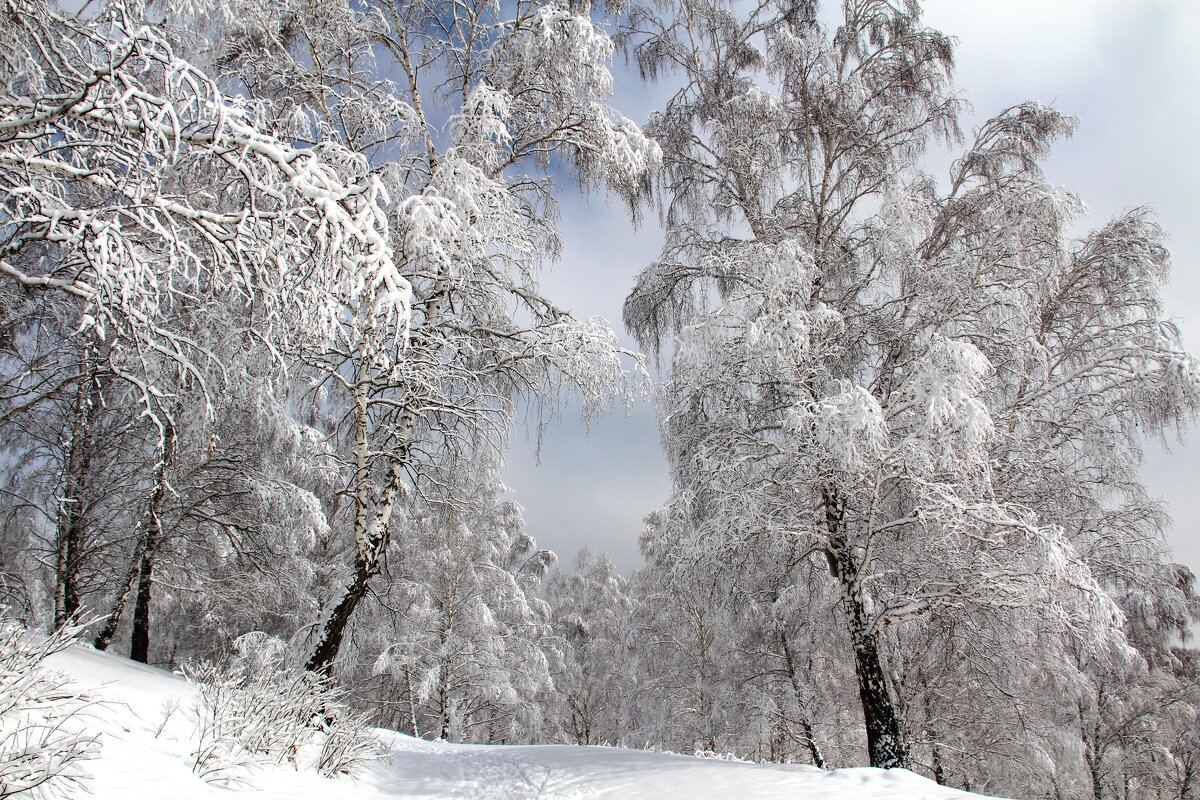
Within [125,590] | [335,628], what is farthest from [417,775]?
[125,590]

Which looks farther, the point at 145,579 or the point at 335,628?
the point at 145,579

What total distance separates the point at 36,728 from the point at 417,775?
3.82m

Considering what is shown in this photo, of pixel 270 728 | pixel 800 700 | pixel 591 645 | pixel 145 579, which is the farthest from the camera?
pixel 591 645

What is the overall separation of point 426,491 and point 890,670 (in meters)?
8.31

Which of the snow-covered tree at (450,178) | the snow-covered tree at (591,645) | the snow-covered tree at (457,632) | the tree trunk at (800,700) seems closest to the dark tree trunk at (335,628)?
the snow-covered tree at (450,178)

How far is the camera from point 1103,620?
5.72 metres

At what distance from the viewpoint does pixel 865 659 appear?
688 centimetres

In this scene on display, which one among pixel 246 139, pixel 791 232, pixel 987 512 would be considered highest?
pixel 791 232

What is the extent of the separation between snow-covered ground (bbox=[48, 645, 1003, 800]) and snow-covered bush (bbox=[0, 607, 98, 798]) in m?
0.18

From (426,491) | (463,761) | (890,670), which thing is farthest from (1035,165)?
(463,761)

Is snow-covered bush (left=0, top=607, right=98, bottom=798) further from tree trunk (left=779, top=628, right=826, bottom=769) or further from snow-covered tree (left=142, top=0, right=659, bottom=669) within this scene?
tree trunk (left=779, top=628, right=826, bottom=769)

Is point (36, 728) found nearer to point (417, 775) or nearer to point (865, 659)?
point (417, 775)

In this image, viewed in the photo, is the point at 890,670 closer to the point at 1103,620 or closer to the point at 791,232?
the point at 1103,620

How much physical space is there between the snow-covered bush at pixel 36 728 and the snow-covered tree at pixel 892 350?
5171 mm
